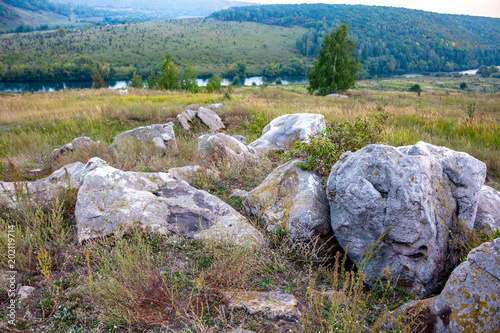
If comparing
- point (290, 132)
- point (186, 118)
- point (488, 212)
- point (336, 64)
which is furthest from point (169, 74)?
point (488, 212)

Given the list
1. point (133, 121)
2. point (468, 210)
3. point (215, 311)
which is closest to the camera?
point (215, 311)

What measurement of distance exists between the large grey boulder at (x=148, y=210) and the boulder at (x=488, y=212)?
3473mm

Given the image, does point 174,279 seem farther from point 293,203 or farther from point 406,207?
point 406,207

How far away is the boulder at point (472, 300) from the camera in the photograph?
2311mm

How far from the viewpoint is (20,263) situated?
3.24 metres

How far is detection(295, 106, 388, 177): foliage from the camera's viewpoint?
511cm

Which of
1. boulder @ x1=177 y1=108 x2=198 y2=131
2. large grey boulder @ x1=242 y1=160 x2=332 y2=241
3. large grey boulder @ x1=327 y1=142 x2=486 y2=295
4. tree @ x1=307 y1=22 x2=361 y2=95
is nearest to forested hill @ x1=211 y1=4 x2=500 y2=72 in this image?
tree @ x1=307 y1=22 x2=361 y2=95

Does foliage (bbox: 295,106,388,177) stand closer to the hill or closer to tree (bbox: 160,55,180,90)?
tree (bbox: 160,55,180,90)

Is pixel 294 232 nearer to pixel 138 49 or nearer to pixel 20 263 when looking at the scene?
pixel 20 263

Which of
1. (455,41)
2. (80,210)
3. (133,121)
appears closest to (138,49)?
(133,121)

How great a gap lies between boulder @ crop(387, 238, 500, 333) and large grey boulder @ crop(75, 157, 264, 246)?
89.6 inches

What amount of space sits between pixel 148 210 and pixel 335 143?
13.9ft

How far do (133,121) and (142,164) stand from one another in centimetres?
781

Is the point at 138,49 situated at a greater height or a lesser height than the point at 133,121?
greater
